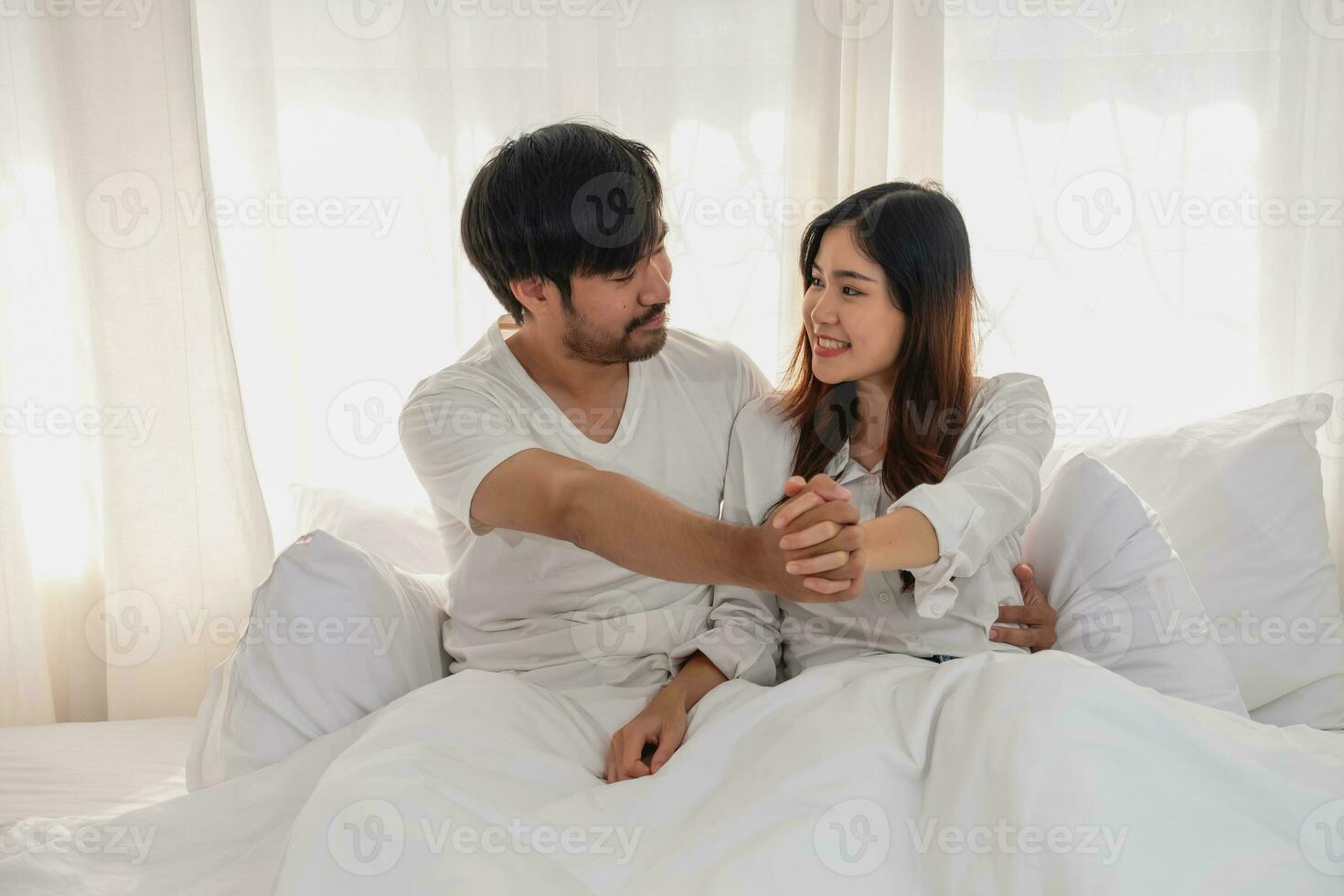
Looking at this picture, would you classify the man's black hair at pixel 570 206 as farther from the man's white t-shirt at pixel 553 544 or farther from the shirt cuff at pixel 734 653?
the shirt cuff at pixel 734 653

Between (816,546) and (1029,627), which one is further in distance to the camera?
(1029,627)

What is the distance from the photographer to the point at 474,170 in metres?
2.49

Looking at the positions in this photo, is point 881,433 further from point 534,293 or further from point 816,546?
point 534,293

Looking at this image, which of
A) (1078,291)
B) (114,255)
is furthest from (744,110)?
(114,255)

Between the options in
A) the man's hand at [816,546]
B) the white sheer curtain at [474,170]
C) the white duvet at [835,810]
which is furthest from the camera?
the white sheer curtain at [474,170]

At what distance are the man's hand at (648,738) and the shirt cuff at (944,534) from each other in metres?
0.40

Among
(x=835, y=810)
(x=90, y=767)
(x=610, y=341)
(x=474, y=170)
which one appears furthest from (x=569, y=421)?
(x=90, y=767)

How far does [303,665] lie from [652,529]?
65 cm

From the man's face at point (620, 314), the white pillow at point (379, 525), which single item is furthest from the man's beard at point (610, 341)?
the white pillow at point (379, 525)

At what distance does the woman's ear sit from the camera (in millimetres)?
1822

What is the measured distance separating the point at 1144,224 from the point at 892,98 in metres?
0.65

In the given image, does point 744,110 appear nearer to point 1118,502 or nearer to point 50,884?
point 1118,502

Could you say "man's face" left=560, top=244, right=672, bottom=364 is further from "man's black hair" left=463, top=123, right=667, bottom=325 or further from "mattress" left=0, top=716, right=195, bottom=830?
"mattress" left=0, top=716, right=195, bottom=830

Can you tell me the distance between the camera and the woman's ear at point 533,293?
5.98 ft
